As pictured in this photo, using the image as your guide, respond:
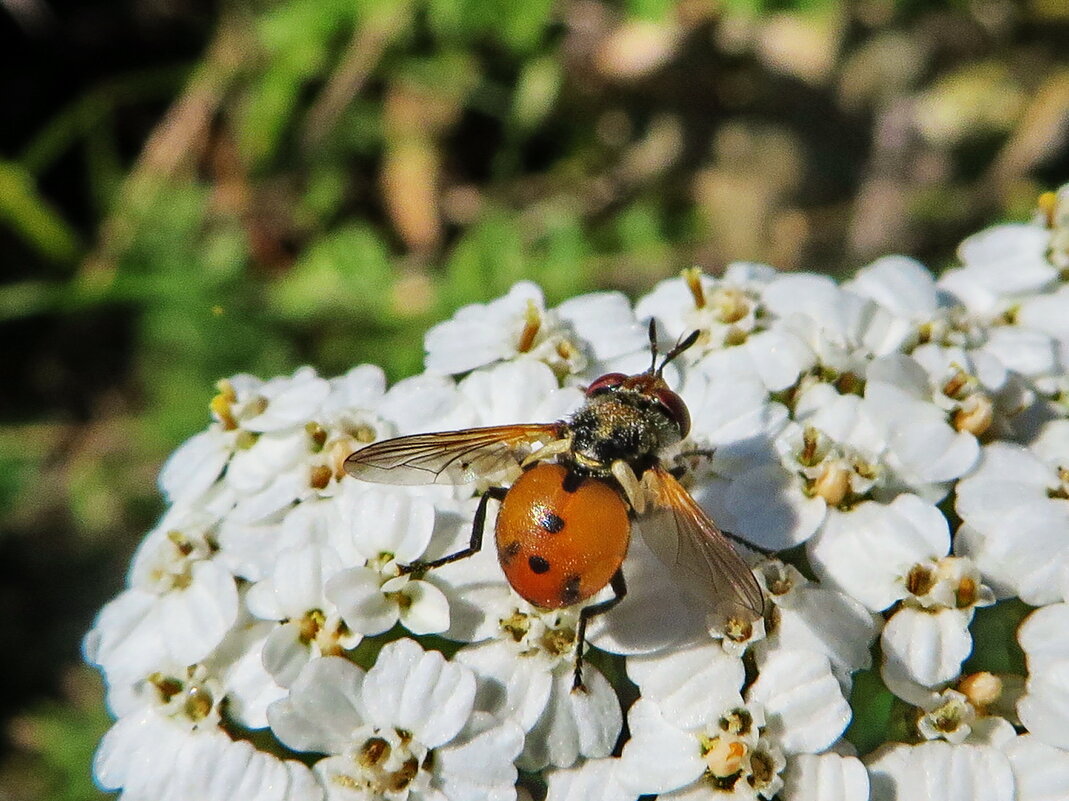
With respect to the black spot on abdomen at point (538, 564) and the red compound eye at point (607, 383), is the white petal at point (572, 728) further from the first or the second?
the red compound eye at point (607, 383)

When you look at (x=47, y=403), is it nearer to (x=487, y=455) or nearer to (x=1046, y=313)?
(x=487, y=455)

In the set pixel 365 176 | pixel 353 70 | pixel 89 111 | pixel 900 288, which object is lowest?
pixel 365 176

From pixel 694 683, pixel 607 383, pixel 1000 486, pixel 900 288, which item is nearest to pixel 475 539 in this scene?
pixel 607 383

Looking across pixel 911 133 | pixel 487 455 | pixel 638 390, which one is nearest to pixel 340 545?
pixel 487 455

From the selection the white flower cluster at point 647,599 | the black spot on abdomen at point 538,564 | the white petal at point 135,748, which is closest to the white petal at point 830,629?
the white flower cluster at point 647,599

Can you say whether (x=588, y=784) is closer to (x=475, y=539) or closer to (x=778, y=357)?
(x=475, y=539)
